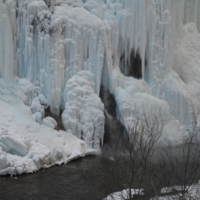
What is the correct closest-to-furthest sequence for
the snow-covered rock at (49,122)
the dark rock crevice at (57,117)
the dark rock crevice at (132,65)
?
1. the snow-covered rock at (49,122)
2. the dark rock crevice at (57,117)
3. the dark rock crevice at (132,65)

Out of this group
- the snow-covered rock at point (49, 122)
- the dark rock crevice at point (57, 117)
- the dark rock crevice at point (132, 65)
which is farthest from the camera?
the dark rock crevice at point (132, 65)

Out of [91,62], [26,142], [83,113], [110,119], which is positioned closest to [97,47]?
[91,62]

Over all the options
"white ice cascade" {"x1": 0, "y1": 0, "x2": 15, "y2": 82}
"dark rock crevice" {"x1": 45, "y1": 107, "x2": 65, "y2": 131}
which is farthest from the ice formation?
"dark rock crevice" {"x1": 45, "y1": 107, "x2": 65, "y2": 131}

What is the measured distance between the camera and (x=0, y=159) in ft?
34.7

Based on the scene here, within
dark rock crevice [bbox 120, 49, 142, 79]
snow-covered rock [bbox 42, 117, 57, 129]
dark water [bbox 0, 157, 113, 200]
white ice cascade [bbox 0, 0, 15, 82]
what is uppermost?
white ice cascade [bbox 0, 0, 15, 82]

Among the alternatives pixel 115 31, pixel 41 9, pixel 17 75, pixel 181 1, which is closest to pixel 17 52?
pixel 17 75

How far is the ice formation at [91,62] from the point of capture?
14047 millimetres

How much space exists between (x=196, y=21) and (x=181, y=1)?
185 centimetres

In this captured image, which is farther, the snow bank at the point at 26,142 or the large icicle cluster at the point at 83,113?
the large icicle cluster at the point at 83,113

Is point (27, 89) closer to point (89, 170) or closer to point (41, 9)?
point (41, 9)

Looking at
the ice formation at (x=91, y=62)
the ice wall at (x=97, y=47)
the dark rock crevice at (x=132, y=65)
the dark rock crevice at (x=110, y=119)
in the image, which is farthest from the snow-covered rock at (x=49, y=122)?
the dark rock crevice at (x=132, y=65)

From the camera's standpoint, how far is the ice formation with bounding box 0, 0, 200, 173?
14047 mm

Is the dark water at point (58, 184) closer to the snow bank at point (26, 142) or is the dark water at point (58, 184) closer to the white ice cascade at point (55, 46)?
the snow bank at point (26, 142)

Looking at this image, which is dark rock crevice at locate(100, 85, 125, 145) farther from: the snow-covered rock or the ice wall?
the snow-covered rock
